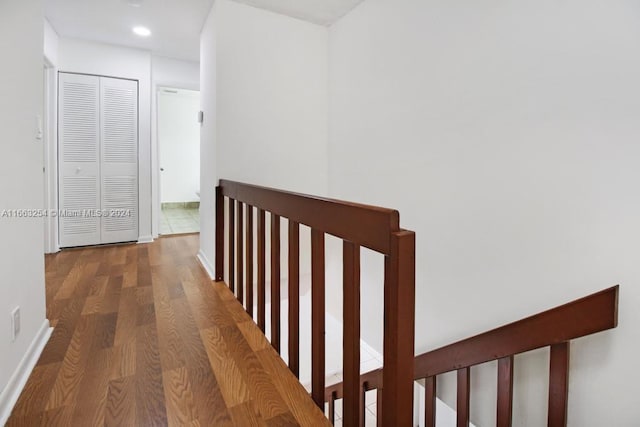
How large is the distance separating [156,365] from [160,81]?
12.3 ft

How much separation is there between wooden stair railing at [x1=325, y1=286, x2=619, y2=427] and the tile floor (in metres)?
4.16

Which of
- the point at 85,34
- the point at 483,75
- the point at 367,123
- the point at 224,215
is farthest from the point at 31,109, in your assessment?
the point at 85,34

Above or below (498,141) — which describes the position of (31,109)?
above

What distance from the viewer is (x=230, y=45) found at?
269 centimetres

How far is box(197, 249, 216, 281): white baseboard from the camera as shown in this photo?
112 inches

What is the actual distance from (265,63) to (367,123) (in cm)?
103

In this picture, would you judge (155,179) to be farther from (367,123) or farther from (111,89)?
(367,123)

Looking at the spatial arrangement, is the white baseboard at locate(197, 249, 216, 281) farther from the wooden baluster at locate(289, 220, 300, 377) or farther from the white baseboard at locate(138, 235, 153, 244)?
the wooden baluster at locate(289, 220, 300, 377)

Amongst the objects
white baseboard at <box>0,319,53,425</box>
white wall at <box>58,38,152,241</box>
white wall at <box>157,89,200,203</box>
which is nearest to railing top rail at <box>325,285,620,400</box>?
white baseboard at <box>0,319,53,425</box>

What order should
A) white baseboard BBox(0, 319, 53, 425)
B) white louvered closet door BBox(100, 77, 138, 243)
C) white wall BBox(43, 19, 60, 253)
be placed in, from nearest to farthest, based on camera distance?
white baseboard BBox(0, 319, 53, 425)
white wall BBox(43, 19, 60, 253)
white louvered closet door BBox(100, 77, 138, 243)

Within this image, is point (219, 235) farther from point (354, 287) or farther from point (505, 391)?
point (505, 391)

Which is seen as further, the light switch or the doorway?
the doorway

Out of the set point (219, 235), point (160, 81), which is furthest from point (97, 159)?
point (219, 235)

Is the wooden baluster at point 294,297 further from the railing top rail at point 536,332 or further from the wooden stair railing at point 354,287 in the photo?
the railing top rail at point 536,332
